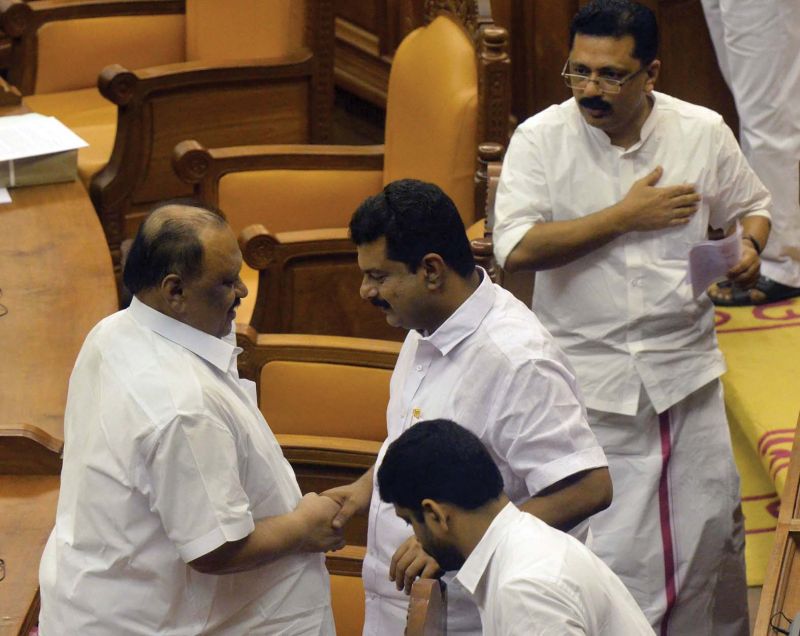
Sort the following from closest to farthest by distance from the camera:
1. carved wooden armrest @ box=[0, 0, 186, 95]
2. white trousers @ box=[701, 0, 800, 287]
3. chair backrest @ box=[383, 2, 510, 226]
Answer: chair backrest @ box=[383, 2, 510, 226] < white trousers @ box=[701, 0, 800, 287] < carved wooden armrest @ box=[0, 0, 186, 95]

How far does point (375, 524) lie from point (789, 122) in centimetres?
247

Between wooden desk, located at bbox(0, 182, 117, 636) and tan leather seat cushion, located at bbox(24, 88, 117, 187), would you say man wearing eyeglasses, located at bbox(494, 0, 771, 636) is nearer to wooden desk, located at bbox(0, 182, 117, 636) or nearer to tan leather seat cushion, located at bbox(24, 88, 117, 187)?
wooden desk, located at bbox(0, 182, 117, 636)

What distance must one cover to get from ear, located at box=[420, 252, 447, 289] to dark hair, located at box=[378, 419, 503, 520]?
0.35 metres

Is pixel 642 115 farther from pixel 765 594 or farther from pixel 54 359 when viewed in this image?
pixel 54 359

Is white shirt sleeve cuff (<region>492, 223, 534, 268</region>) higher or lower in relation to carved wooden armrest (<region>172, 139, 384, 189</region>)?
higher

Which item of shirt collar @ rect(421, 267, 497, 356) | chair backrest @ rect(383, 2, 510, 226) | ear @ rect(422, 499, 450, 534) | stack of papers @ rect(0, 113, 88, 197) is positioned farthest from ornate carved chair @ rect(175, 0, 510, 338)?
ear @ rect(422, 499, 450, 534)

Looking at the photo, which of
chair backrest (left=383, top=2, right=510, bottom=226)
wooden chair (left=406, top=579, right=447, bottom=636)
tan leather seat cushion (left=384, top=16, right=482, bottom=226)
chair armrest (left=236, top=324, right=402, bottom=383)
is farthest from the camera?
tan leather seat cushion (left=384, top=16, right=482, bottom=226)

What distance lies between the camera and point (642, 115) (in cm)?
281

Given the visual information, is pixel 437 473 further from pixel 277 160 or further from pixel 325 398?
pixel 277 160

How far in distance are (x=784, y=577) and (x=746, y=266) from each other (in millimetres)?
687

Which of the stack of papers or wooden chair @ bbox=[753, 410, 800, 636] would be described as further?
the stack of papers

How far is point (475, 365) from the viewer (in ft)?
6.92

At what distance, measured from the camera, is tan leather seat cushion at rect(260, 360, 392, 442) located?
3174 mm

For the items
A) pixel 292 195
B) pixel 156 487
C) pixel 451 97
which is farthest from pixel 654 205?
pixel 292 195
